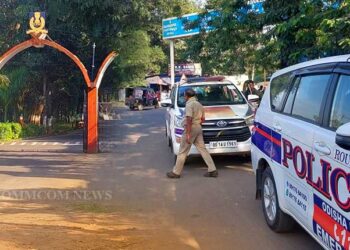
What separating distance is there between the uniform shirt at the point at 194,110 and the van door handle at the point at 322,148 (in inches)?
188

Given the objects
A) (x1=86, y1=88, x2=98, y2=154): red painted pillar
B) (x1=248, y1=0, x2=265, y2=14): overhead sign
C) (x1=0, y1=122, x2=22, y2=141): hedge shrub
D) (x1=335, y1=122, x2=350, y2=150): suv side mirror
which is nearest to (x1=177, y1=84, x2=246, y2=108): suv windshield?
(x1=248, y1=0, x2=265, y2=14): overhead sign

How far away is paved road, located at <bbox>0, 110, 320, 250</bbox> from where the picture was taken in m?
5.30

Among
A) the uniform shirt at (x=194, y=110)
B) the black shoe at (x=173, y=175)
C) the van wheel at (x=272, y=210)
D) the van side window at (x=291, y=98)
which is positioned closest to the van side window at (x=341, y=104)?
the van side window at (x=291, y=98)

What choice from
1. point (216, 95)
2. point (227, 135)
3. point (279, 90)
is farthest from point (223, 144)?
point (279, 90)

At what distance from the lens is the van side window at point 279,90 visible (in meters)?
5.41

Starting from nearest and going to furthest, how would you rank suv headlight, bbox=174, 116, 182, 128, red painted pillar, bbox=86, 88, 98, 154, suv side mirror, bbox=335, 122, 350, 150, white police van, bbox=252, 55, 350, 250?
suv side mirror, bbox=335, 122, 350, 150 < white police van, bbox=252, 55, 350, 250 < suv headlight, bbox=174, 116, 182, 128 < red painted pillar, bbox=86, 88, 98, 154

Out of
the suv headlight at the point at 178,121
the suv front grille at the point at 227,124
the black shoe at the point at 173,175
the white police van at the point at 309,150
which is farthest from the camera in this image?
the suv headlight at the point at 178,121

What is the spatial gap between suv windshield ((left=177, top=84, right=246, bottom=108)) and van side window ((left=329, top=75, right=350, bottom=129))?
264 inches

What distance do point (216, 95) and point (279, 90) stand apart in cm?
544

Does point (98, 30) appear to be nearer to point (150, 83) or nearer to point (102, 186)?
point (102, 186)

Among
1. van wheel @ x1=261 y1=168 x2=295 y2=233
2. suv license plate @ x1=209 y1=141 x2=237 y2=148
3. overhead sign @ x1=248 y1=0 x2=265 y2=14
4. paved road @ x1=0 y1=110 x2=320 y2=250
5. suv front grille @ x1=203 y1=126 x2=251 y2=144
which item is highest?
overhead sign @ x1=248 y1=0 x2=265 y2=14

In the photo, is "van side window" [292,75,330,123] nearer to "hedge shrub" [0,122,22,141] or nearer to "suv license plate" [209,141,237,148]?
"suv license plate" [209,141,237,148]

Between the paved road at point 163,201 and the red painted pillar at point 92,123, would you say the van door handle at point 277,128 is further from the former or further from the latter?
the red painted pillar at point 92,123

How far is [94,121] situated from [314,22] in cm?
796
